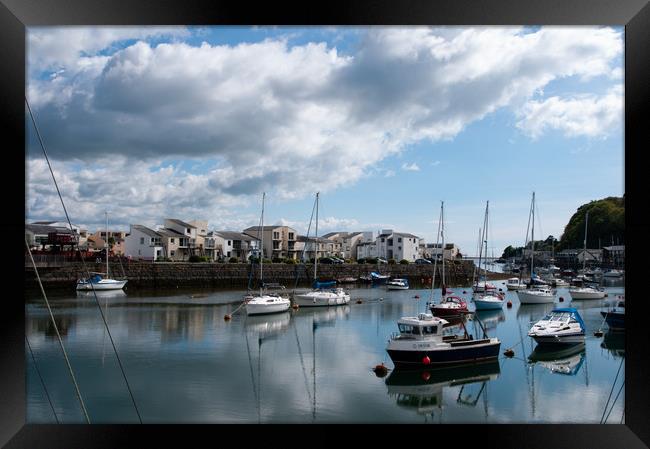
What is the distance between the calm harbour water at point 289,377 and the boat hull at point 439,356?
25 centimetres

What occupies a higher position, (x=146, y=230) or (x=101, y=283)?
(x=146, y=230)

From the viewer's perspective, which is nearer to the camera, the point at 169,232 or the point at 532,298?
the point at 532,298

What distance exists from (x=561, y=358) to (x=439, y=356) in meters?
3.84

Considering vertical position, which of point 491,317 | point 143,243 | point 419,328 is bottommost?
point 491,317

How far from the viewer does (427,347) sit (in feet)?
34.2

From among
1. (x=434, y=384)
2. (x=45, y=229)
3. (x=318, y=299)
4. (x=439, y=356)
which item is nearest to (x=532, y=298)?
(x=318, y=299)

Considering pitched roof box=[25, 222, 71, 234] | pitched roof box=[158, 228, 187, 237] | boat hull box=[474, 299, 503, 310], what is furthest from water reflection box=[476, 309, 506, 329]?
pitched roof box=[158, 228, 187, 237]

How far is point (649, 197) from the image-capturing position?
415 centimetres

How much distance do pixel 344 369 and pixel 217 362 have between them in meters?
2.79

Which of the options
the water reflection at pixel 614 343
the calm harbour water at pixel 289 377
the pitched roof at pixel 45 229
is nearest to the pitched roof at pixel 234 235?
the pitched roof at pixel 45 229

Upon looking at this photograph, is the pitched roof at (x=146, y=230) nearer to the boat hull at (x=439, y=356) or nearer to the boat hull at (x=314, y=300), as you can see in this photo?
the boat hull at (x=314, y=300)

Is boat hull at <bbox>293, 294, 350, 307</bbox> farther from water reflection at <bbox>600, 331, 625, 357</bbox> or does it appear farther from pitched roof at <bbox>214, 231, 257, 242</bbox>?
pitched roof at <bbox>214, 231, 257, 242</bbox>

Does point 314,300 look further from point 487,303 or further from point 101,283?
point 101,283
